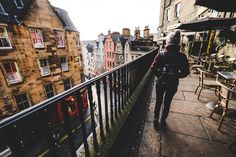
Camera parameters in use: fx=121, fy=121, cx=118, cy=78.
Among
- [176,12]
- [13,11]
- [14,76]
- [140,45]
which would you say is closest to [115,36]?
[140,45]

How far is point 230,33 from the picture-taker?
6.27m

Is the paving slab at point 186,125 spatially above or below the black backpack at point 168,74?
below

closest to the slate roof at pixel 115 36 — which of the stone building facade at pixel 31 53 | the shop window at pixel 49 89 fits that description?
the stone building facade at pixel 31 53

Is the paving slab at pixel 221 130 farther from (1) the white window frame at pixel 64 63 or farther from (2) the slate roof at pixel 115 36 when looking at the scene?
(2) the slate roof at pixel 115 36

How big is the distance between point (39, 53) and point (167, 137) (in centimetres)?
A: 1039

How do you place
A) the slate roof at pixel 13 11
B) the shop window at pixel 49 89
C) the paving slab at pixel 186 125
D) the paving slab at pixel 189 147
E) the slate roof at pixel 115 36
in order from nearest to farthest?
the paving slab at pixel 189 147 → the paving slab at pixel 186 125 → the slate roof at pixel 13 11 → the shop window at pixel 49 89 → the slate roof at pixel 115 36

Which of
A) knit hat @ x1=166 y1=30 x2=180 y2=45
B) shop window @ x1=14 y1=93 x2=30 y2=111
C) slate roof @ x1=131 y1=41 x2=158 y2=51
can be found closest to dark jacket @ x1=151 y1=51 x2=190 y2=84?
knit hat @ x1=166 y1=30 x2=180 y2=45

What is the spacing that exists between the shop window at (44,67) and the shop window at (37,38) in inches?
46.2

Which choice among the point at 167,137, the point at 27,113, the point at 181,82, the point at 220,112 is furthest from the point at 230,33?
the point at 27,113

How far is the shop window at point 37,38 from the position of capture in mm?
8930

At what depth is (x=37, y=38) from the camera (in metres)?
9.21

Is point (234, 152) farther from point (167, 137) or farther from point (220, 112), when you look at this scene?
point (220, 112)

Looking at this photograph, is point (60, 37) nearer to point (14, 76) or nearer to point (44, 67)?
point (44, 67)

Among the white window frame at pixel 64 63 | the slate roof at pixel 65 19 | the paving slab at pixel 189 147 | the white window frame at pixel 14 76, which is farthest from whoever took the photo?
the white window frame at pixel 64 63
